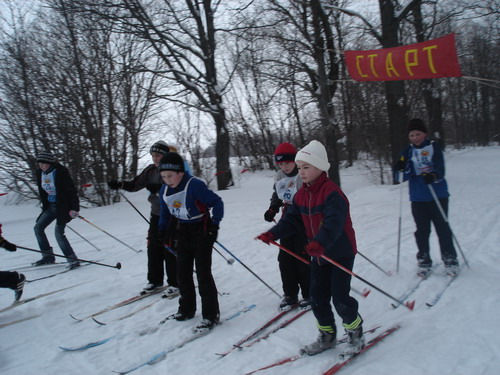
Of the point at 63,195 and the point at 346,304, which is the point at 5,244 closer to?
the point at 63,195

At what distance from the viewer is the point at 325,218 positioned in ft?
8.14

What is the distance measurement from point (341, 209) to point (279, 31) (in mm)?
12038

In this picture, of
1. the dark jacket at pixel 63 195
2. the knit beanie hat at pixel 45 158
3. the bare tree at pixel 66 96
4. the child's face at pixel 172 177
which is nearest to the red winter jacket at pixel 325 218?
the child's face at pixel 172 177

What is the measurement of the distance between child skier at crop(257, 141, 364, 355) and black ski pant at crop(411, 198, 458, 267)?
1.99 m

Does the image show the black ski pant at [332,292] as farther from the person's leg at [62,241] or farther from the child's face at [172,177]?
the person's leg at [62,241]

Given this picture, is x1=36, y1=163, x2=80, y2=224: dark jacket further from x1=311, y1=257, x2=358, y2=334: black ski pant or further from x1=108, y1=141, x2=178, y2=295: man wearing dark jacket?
x1=311, y1=257, x2=358, y2=334: black ski pant

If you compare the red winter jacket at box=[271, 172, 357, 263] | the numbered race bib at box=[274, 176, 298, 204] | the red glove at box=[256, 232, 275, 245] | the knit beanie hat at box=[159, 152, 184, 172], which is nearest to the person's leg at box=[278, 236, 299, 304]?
the numbered race bib at box=[274, 176, 298, 204]

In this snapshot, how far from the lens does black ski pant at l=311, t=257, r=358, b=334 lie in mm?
2594

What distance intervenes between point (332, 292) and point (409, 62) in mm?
4814

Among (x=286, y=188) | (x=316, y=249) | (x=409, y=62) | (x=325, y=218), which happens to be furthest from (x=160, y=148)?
(x=409, y=62)

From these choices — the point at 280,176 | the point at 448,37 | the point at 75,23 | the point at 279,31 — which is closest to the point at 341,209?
the point at 280,176

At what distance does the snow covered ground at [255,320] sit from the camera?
257 cm

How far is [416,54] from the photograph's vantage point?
5.75 m

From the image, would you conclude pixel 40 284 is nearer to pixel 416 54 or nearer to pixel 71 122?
pixel 416 54
